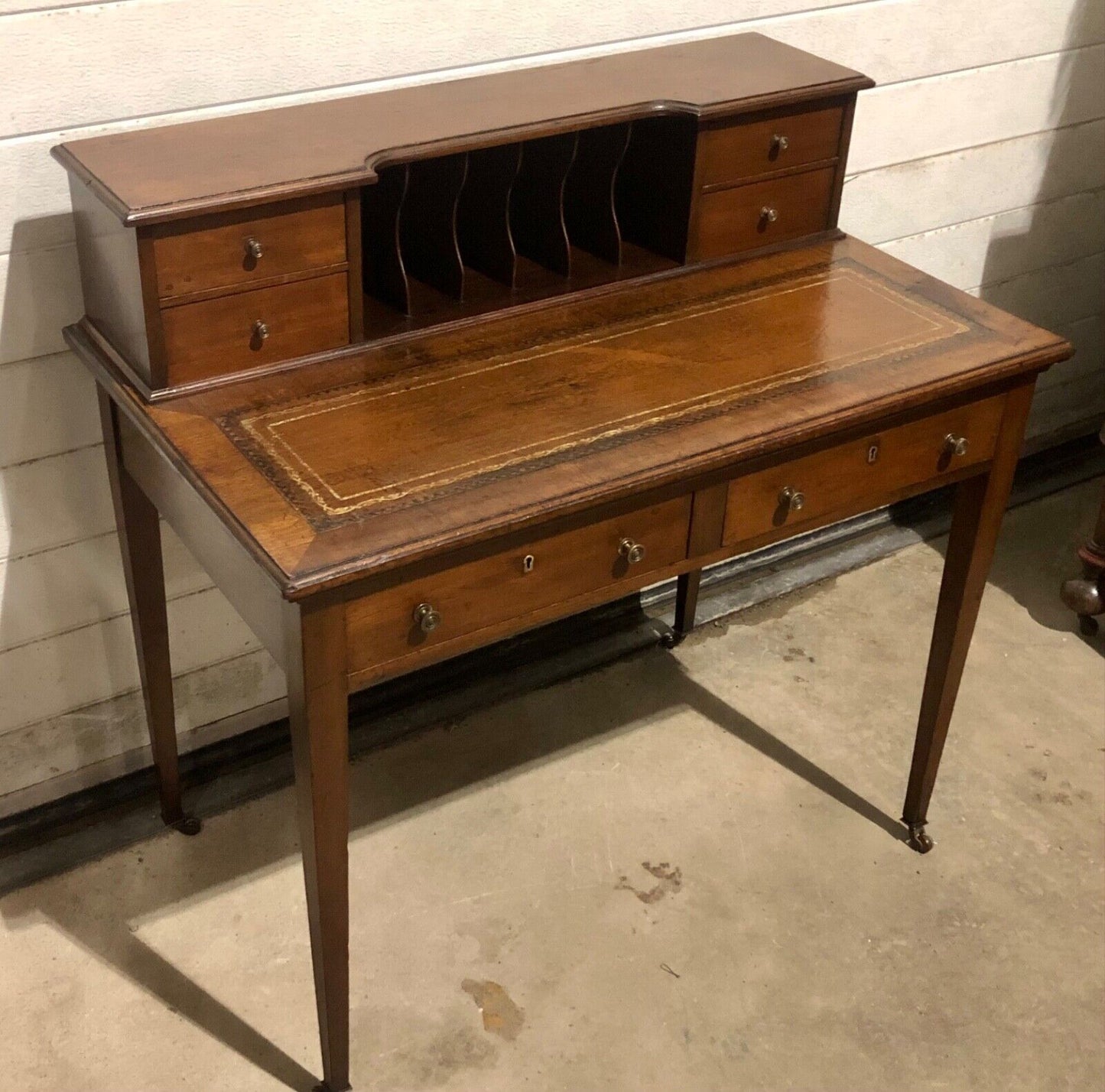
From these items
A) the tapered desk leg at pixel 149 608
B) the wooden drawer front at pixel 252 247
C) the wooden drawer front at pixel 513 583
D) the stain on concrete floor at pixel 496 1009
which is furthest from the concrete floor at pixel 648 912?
the wooden drawer front at pixel 252 247

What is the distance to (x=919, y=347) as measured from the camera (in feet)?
5.69

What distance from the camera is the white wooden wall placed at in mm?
1682

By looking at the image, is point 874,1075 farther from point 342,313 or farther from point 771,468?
point 342,313

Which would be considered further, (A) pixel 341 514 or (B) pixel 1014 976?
(B) pixel 1014 976

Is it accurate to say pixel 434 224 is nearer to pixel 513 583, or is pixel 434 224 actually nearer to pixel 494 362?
pixel 494 362

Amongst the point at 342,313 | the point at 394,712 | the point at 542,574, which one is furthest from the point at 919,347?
the point at 394,712

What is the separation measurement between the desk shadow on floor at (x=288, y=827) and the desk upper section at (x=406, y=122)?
42.3 inches

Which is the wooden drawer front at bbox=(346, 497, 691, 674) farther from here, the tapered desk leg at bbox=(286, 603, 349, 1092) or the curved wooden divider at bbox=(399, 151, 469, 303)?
the curved wooden divider at bbox=(399, 151, 469, 303)

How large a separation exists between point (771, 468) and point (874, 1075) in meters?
0.85

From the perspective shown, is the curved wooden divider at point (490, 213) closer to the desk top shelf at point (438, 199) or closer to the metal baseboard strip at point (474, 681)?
the desk top shelf at point (438, 199)

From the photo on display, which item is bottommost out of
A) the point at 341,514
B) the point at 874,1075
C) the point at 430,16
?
the point at 874,1075

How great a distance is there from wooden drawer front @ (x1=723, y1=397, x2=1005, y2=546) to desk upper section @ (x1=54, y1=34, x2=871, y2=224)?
1.60ft

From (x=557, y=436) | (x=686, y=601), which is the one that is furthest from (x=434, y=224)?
(x=686, y=601)

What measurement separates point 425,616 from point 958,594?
0.91 m
